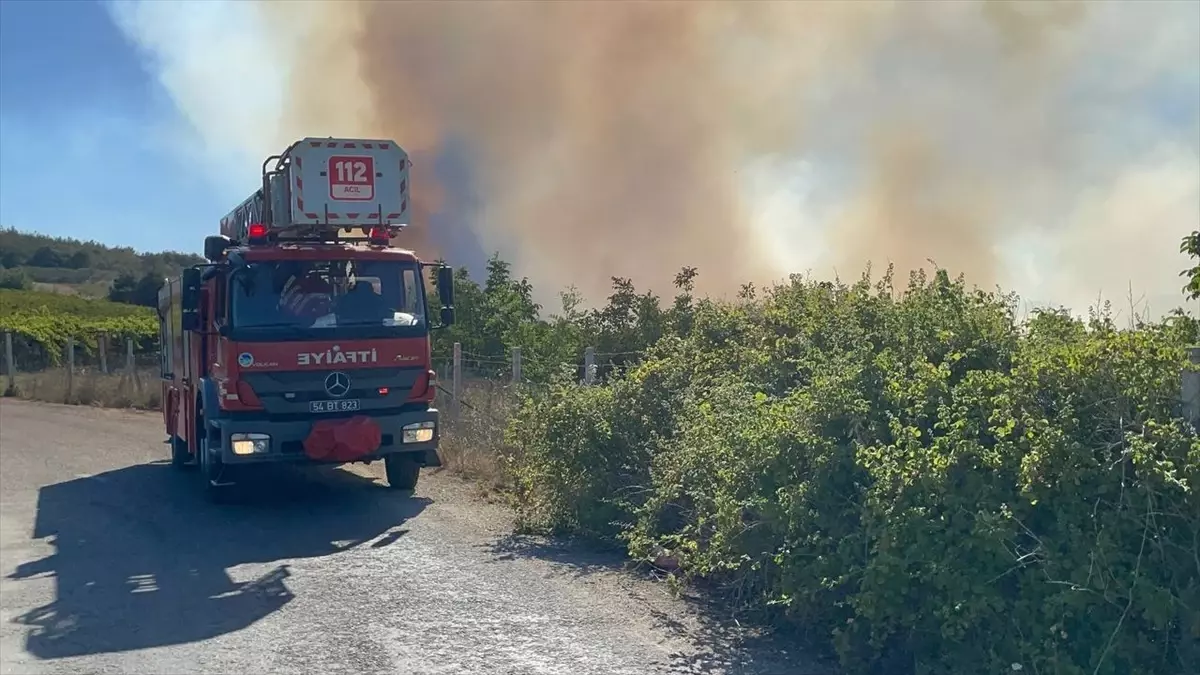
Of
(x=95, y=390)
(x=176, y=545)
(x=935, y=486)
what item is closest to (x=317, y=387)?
(x=176, y=545)

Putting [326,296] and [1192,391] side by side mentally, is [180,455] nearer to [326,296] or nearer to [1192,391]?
[326,296]

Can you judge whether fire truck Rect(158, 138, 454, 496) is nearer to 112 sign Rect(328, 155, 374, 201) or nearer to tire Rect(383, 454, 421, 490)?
112 sign Rect(328, 155, 374, 201)

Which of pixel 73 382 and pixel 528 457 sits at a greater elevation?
pixel 73 382

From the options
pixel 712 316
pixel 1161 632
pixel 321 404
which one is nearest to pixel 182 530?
pixel 321 404

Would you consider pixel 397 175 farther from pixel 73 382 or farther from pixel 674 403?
pixel 73 382

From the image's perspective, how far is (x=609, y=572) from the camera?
708cm

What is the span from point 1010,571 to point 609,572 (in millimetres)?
3204

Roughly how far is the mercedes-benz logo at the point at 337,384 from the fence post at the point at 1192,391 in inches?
260

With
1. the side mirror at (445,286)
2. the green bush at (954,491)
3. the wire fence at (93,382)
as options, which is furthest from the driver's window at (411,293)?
the wire fence at (93,382)

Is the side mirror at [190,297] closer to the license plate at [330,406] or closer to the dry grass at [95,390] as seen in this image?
the license plate at [330,406]

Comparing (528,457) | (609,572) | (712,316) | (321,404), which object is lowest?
(609,572)

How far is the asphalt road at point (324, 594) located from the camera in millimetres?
5309

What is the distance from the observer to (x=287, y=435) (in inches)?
349

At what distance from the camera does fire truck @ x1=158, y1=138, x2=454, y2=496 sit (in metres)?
8.88
